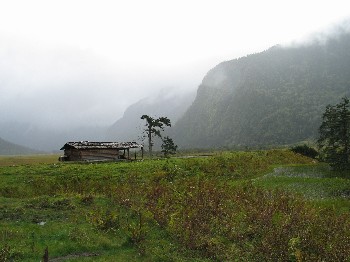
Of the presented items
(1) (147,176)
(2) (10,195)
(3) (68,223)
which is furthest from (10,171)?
(3) (68,223)

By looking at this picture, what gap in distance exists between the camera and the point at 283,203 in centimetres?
2230

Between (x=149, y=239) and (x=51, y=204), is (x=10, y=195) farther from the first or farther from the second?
(x=149, y=239)

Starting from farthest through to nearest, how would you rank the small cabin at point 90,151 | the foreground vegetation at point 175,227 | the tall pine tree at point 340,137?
the small cabin at point 90,151, the tall pine tree at point 340,137, the foreground vegetation at point 175,227

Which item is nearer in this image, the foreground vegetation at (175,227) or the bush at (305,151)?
the foreground vegetation at (175,227)

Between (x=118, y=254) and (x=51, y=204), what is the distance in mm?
9216

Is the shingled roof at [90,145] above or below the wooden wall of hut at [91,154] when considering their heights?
above

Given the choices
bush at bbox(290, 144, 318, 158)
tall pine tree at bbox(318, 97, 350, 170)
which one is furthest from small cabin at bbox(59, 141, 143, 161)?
bush at bbox(290, 144, 318, 158)

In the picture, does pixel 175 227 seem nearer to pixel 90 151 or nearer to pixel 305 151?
pixel 90 151

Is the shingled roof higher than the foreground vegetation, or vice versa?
the shingled roof

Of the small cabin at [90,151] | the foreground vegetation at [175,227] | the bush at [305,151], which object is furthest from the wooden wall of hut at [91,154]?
the bush at [305,151]

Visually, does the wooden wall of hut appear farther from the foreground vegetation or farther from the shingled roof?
the foreground vegetation

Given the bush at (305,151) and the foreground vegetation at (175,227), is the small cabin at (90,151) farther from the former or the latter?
the foreground vegetation at (175,227)

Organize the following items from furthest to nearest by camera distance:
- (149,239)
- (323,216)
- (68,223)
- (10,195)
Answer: (10,195), (323,216), (68,223), (149,239)

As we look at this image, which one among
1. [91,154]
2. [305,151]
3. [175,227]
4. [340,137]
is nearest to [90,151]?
[91,154]
